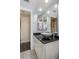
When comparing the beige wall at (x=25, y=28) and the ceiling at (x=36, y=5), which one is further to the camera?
the beige wall at (x=25, y=28)

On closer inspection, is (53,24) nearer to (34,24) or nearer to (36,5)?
(34,24)

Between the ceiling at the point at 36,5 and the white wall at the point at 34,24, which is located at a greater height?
the ceiling at the point at 36,5

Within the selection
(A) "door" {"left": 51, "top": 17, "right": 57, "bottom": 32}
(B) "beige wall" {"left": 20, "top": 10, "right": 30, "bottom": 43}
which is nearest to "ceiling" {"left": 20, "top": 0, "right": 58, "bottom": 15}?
(A) "door" {"left": 51, "top": 17, "right": 57, "bottom": 32}

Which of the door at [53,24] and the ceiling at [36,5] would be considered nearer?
the door at [53,24]

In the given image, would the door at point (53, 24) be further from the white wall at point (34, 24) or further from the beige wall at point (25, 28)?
the beige wall at point (25, 28)

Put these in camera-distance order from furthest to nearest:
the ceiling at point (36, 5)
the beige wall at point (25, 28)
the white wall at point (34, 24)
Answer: the beige wall at point (25, 28), the white wall at point (34, 24), the ceiling at point (36, 5)

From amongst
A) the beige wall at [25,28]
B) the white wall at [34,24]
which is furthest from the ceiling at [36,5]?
the beige wall at [25,28]

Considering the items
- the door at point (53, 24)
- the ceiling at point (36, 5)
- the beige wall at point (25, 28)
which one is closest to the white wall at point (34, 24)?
the ceiling at point (36, 5)

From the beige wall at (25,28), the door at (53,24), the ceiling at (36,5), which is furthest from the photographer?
the beige wall at (25,28)

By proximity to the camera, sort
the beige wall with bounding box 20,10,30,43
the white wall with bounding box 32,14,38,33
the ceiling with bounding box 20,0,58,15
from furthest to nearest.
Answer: the beige wall with bounding box 20,10,30,43
the white wall with bounding box 32,14,38,33
the ceiling with bounding box 20,0,58,15

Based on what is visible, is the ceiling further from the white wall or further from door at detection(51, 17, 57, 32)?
door at detection(51, 17, 57, 32)
